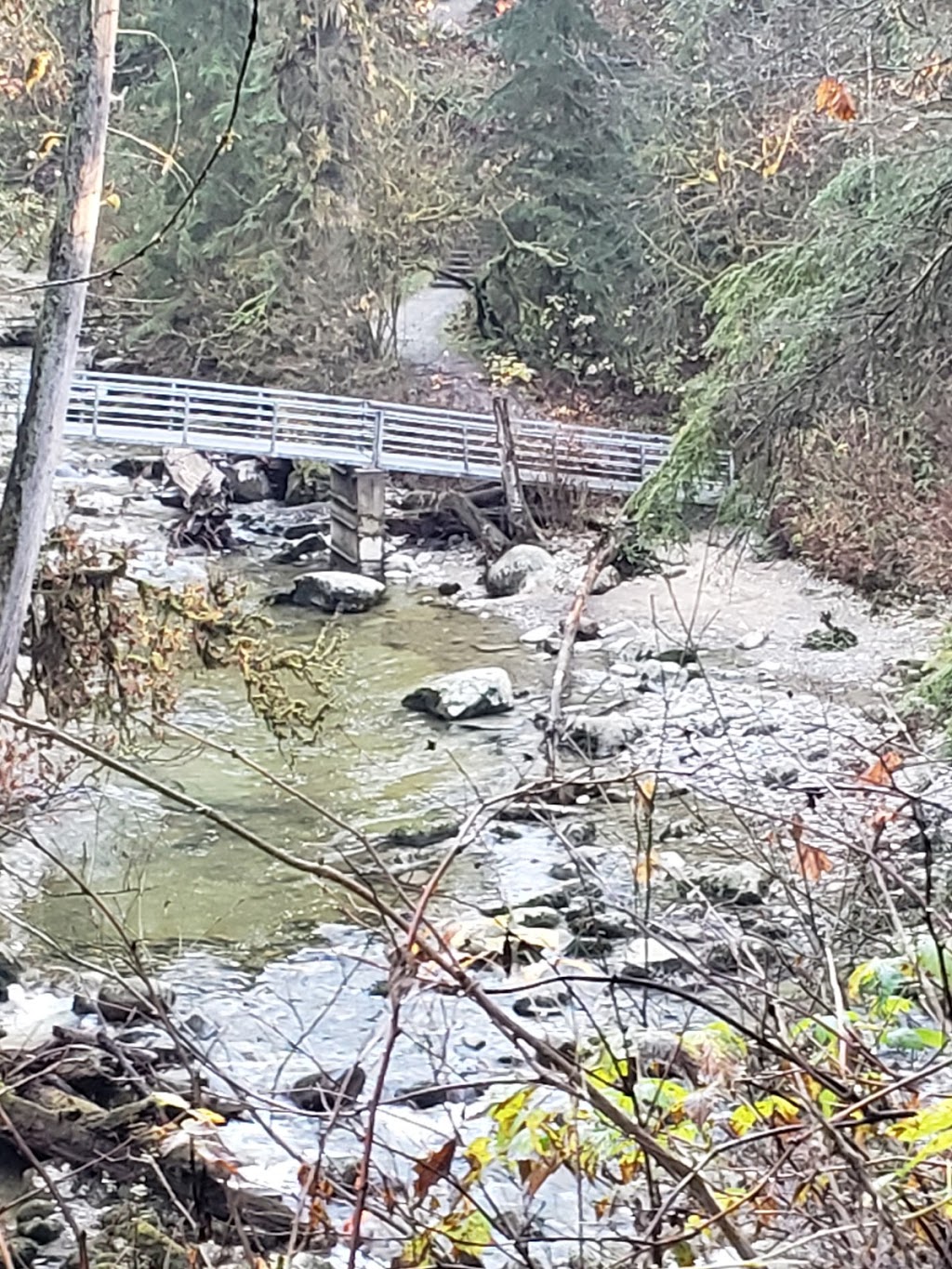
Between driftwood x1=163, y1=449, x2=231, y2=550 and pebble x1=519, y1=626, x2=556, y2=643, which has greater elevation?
driftwood x1=163, y1=449, x2=231, y2=550

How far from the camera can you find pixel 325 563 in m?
14.3

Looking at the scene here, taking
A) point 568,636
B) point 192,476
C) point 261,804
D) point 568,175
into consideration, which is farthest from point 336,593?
point 568,175

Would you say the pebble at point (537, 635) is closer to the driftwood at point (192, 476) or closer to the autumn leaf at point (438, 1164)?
the driftwood at point (192, 476)

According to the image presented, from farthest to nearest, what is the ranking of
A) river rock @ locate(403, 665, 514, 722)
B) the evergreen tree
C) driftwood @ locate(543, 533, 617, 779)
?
the evergreen tree → river rock @ locate(403, 665, 514, 722) → driftwood @ locate(543, 533, 617, 779)

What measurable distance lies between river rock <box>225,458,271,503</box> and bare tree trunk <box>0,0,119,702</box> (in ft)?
28.7

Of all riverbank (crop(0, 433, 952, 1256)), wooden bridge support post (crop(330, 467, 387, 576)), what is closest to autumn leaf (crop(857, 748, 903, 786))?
riverbank (crop(0, 433, 952, 1256))

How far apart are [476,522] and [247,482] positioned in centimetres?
308

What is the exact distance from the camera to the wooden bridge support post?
13.8 metres

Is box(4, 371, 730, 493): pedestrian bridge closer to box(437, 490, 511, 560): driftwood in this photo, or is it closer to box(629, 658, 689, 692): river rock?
box(437, 490, 511, 560): driftwood

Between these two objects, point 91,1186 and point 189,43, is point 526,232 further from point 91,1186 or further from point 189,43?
point 91,1186

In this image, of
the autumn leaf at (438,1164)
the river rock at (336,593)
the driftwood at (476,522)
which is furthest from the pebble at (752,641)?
the autumn leaf at (438,1164)

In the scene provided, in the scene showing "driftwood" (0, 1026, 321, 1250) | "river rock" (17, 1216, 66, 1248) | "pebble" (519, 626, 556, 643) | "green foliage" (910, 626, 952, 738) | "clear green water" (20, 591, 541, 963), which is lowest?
"clear green water" (20, 591, 541, 963)

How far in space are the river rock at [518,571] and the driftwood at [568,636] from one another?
0.82 meters

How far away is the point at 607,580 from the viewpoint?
42.3ft
